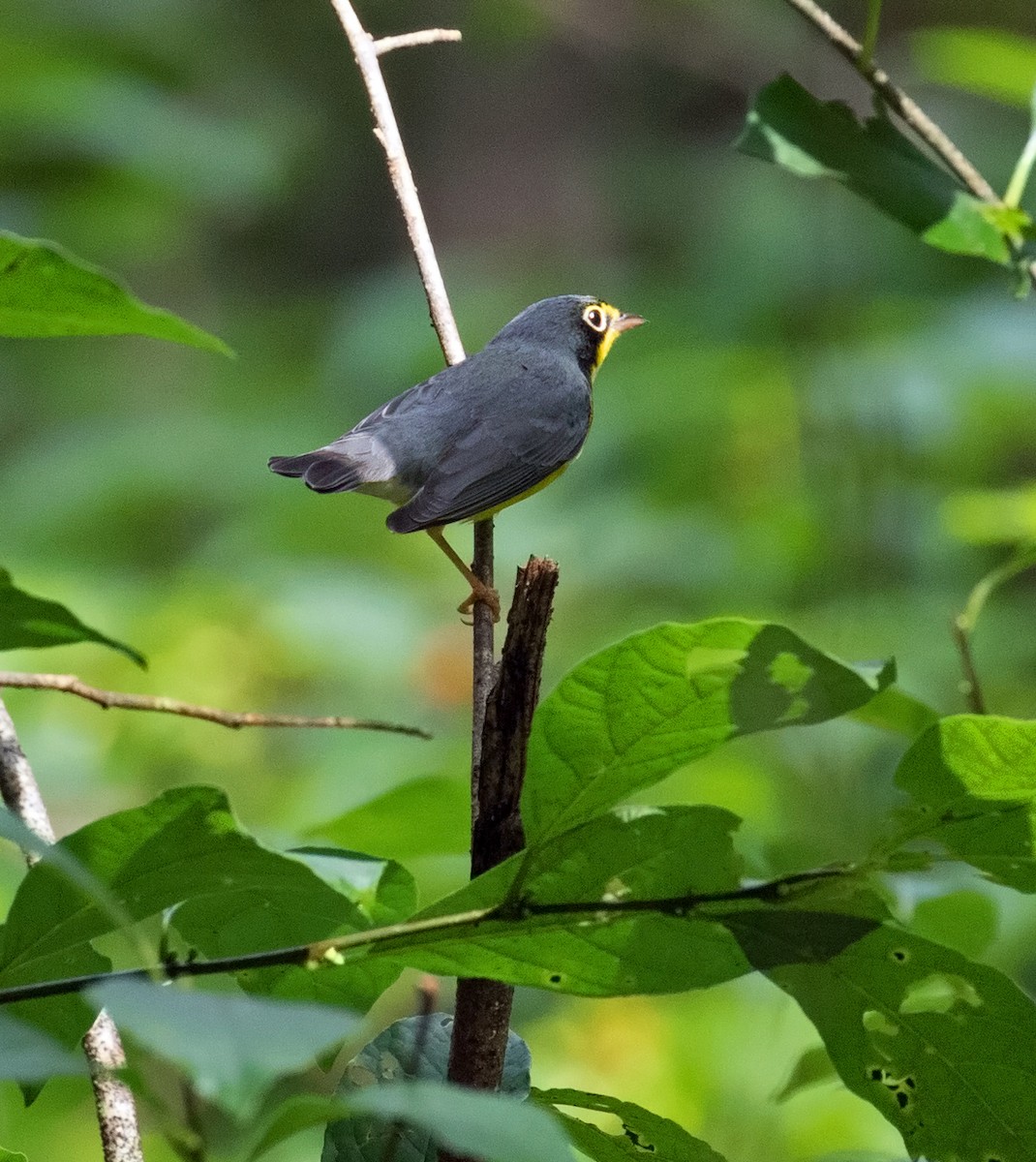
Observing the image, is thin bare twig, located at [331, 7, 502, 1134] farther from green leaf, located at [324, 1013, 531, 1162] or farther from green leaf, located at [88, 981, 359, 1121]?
green leaf, located at [88, 981, 359, 1121]

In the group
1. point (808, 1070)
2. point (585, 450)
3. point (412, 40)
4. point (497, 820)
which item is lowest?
point (585, 450)

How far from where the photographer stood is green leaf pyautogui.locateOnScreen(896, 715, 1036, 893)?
941 millimetres

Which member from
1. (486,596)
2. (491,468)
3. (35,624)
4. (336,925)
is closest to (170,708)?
(35,624)

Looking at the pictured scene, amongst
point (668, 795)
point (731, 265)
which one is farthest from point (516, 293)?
point (668, 795)

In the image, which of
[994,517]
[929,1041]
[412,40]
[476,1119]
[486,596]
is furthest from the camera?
[994,517]

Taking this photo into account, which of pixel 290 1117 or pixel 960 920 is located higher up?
pixel 290 1117

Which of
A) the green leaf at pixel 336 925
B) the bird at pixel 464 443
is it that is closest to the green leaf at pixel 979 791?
the green leaf at pixel 336 925

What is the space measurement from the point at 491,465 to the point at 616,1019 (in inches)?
53.8

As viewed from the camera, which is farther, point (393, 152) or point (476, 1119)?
point (393, 152)

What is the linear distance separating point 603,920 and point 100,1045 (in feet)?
1.63

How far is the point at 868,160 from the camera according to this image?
1576 mm

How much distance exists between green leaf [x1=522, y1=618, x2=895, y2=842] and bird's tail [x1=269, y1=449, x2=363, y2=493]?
1774mm

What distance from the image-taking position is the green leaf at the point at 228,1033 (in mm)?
587

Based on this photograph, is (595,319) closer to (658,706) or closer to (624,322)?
(624,322)
